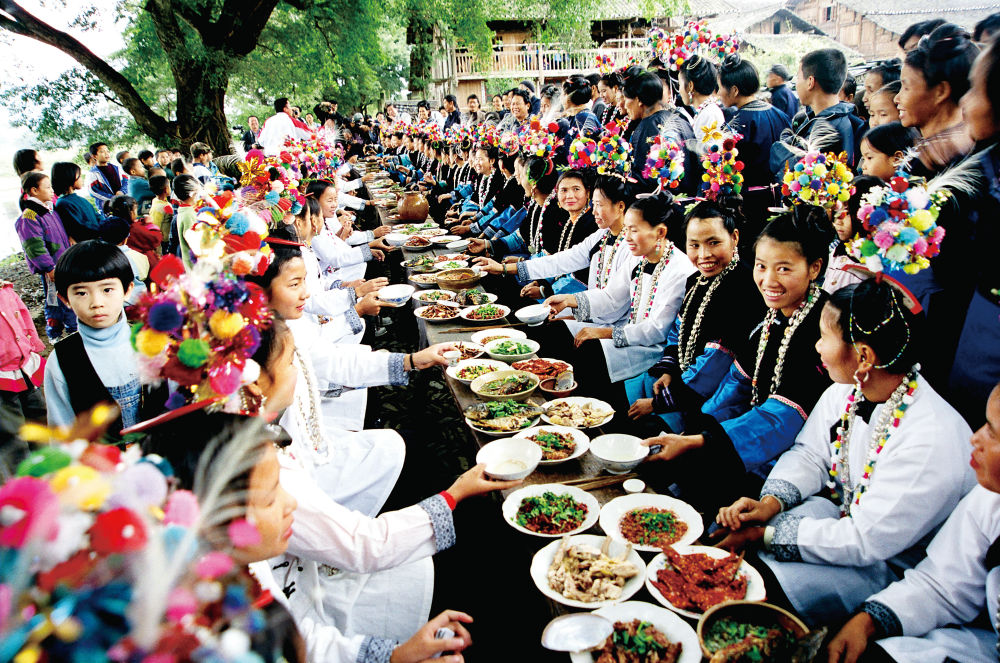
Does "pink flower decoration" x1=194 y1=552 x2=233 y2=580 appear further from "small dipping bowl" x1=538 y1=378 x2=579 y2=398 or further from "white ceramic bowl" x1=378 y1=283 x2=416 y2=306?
"white ceramic bowl" x1=378 y1=283 x2=416 y2=306

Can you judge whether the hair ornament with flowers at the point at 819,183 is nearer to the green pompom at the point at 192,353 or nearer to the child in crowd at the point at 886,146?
the child in crowd at the point at 886,146

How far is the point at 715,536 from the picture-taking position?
6.61ft

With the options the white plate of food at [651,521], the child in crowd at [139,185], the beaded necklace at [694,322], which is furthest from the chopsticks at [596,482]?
the child in crowd at [139,185]

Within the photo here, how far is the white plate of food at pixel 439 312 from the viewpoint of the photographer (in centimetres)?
395

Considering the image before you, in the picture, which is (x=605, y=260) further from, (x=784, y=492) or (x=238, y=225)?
(x=238, y=225)

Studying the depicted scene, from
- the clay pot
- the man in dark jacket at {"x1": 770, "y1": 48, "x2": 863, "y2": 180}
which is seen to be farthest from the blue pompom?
the clay pot

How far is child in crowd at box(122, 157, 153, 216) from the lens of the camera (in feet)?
24.8

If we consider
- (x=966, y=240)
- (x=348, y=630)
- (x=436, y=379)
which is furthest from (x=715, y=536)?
(x=436, y=379)

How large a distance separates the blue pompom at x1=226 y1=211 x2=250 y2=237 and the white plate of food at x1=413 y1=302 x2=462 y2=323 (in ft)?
5.64

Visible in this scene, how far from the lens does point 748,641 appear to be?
140 cm

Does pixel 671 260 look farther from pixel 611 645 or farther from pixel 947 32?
pixel 611 645

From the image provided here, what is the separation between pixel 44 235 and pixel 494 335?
17.4 ft

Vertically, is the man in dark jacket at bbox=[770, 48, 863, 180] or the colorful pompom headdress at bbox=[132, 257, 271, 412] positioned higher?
the man in dark jacket at bbox=[770, 48, 863, 180]

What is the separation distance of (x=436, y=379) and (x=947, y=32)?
412cm
